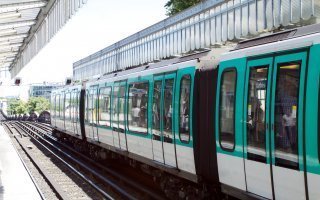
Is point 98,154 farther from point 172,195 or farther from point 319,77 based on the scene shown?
point 319,77

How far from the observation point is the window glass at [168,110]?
948 cm

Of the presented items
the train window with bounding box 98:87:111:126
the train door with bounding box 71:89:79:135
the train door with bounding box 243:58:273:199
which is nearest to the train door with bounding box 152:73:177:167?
the train door with bounding box 243:58:273:199

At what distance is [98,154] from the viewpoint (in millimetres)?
18516

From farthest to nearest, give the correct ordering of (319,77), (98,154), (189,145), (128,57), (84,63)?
(84,63) → (128,57) → (98,154) → (189,145) → (319,77)

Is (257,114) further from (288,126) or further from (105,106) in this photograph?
(105,106)

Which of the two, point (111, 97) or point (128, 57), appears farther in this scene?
point (128, 57)

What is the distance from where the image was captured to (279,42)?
602cm

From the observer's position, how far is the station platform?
1149 centimetres

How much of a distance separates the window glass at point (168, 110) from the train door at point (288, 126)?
3716 millimetres

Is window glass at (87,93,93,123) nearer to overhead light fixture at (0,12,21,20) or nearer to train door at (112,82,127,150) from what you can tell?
train door at (112,82,127,150)

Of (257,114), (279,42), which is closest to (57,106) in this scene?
(257,114)

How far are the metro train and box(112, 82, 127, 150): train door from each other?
0.89 metres

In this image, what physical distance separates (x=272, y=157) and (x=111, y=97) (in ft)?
30.0

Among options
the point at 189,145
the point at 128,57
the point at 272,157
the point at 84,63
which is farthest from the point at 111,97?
the point at 84,63
